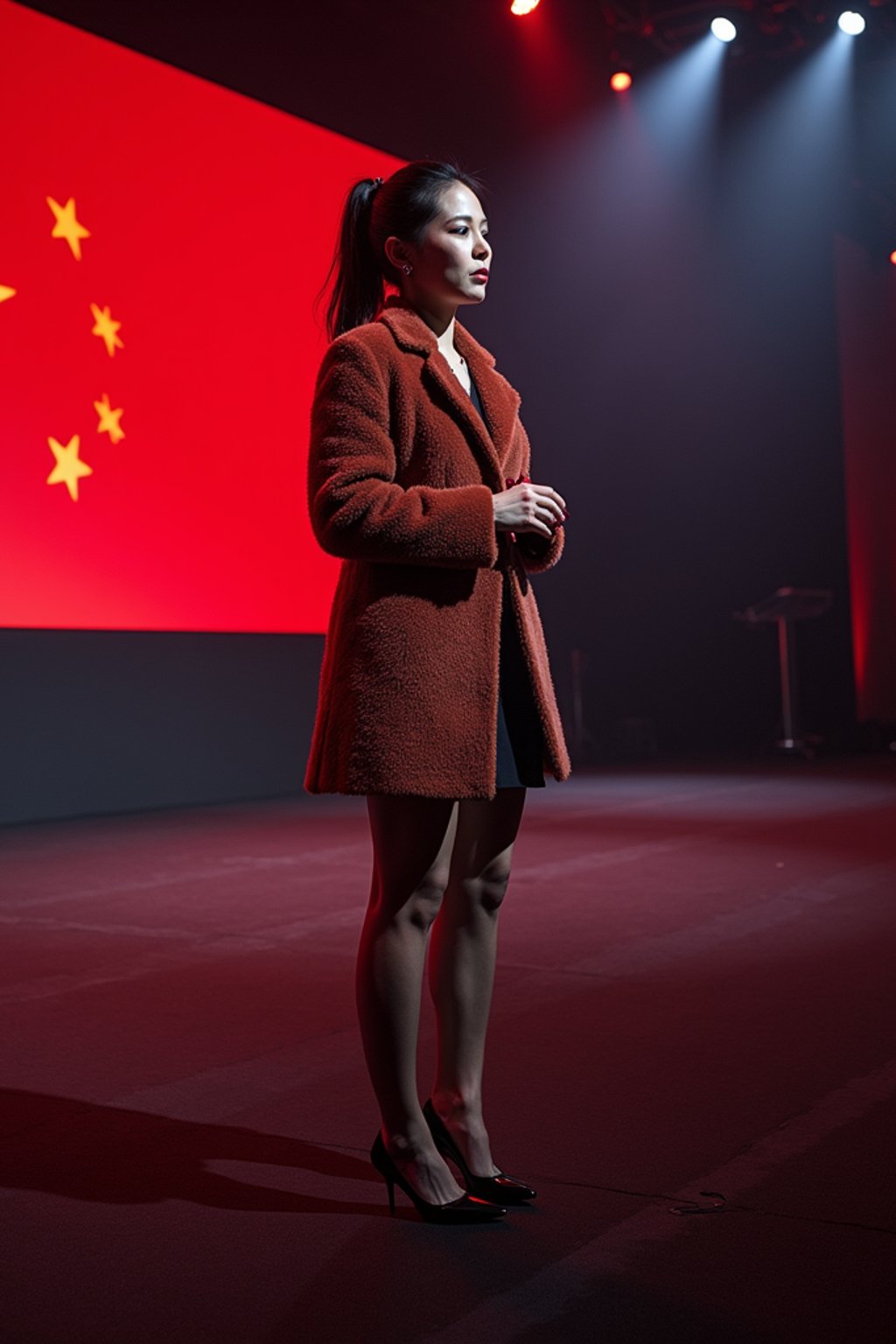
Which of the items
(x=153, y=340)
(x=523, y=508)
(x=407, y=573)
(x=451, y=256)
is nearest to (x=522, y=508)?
(x=523, y=508)

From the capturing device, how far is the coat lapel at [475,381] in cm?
156

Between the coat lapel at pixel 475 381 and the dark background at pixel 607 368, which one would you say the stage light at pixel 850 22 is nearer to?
the dark background at pixel 607 368

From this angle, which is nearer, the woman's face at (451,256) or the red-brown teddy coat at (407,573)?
the red-brown teddy coat at (407,573)

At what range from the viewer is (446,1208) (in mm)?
1506

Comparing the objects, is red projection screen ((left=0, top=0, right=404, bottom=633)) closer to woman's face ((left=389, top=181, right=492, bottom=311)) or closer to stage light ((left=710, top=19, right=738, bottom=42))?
stage light ((left=710, top=19, right=738, bottom=42))

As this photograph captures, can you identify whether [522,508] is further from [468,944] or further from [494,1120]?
[494,1120]

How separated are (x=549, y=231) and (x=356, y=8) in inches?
72.8

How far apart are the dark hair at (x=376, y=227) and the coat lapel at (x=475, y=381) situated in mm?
42

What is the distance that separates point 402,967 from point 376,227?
2.72 feet

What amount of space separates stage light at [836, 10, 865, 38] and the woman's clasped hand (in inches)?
Answer: 296

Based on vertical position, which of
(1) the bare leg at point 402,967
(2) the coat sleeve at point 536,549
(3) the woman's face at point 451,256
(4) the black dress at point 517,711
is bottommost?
(1) the bare leg at point 402,967

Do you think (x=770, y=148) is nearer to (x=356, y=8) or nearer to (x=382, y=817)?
(x=356, y=8)

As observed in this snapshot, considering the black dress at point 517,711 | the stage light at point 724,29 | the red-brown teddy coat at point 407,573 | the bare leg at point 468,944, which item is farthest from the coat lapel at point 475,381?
the stage light at point 724,29

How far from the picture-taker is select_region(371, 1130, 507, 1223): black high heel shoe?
151 cm
